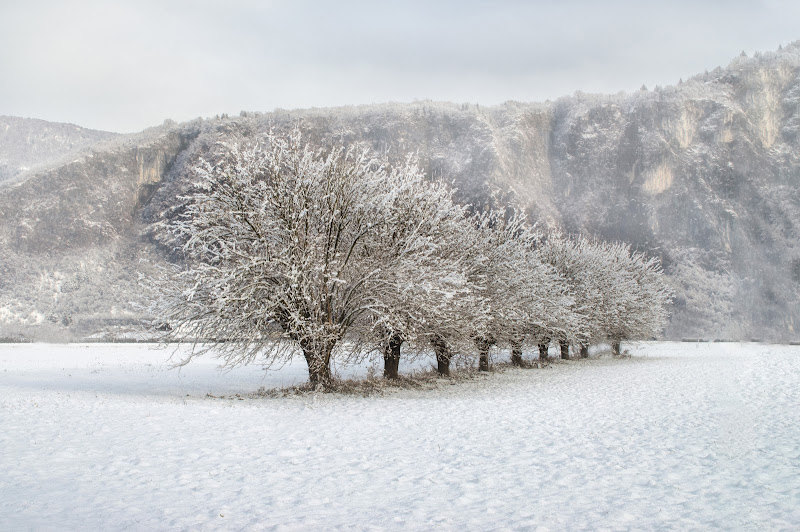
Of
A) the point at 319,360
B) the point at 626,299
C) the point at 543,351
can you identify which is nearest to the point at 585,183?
the point at 626,299

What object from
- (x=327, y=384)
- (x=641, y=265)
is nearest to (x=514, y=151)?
(x=641, y=265)

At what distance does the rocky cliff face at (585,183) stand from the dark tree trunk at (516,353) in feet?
252

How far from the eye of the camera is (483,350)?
76.7ft

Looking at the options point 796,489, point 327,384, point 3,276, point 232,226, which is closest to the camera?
point 796,489

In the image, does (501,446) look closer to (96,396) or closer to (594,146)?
(96,396)

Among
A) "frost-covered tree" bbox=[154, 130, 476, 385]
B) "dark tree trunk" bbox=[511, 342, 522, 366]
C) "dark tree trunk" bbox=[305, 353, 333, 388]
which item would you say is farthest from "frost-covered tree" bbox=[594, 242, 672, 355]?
"dark tree trunk" bbox=[305, 353, 333, 388]

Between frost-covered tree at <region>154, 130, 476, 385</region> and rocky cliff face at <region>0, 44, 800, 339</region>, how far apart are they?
89.0 m

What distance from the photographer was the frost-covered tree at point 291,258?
14.9 m

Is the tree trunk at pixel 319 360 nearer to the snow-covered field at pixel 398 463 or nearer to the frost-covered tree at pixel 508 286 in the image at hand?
the snow-covered field at pixel 398 463

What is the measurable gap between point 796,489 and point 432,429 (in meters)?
6.24

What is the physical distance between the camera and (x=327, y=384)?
17.0 metres

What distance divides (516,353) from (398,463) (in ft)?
68.4

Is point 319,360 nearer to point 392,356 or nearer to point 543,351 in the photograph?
point 392,356

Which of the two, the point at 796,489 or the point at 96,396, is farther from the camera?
the point at 96,396
